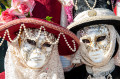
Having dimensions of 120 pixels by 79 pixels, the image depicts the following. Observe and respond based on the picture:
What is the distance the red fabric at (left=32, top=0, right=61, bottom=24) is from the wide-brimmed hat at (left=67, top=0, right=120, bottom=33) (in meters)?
0.25

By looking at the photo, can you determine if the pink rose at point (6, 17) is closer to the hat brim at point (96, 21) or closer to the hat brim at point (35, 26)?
the hat brim at point (35, 26)

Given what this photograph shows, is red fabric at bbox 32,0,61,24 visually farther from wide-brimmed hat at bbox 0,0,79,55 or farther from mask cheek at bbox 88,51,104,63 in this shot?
mask cheek at bbox 88,51,104,63

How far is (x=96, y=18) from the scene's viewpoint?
92.3 inches

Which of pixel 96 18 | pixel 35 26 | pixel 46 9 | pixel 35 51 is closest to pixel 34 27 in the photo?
pixel 35 26

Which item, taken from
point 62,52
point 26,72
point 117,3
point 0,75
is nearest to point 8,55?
point 26,72

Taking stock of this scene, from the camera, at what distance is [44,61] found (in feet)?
7.30

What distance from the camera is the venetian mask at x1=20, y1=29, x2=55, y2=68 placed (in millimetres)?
2176

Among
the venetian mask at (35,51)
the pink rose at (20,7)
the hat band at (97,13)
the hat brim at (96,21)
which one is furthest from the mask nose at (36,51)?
the hat band at (97,13)

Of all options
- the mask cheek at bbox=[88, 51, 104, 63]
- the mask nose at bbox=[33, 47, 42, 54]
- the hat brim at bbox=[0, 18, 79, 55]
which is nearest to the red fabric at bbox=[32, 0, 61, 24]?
the hat brim at bbox=[0, 18, 79, 55]

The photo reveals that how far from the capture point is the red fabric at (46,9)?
238 centimetres

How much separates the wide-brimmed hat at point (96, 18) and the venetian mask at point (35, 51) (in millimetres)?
439

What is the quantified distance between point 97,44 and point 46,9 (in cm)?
72

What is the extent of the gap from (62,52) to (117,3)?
39.9 inches

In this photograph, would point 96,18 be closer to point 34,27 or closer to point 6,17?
point 34,27
